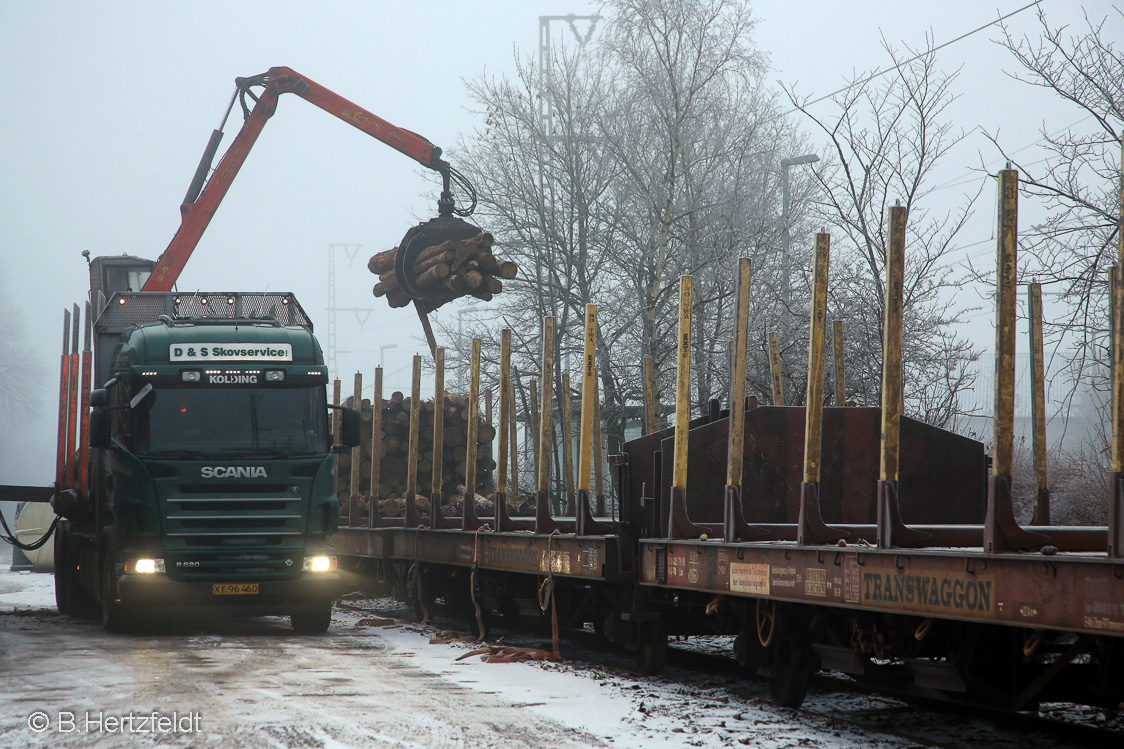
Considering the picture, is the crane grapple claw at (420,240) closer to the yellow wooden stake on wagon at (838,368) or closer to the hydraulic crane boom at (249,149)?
the hydraulic crane boom at (249,149)

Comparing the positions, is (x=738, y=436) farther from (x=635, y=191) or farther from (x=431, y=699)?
(x=635, y=191)

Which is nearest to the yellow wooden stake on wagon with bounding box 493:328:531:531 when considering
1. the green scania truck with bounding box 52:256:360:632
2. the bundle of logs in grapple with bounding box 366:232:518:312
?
the green scania truck with bounding box 52:256:360:632

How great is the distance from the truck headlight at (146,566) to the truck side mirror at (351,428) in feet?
7.20

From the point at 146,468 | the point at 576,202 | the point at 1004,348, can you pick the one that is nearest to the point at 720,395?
the point at 576,202

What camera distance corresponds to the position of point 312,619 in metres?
12.6

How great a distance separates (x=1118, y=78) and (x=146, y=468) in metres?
11.4

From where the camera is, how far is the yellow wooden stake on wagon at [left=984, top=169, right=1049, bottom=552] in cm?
552

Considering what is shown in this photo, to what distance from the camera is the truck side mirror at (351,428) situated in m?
12.6

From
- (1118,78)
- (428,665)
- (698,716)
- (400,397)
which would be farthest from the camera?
(400,397)

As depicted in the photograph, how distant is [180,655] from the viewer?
34.2 feet

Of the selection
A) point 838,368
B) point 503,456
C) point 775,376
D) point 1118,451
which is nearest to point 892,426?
point 1118,451

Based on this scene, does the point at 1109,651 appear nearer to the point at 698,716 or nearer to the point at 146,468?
the point at 698,716

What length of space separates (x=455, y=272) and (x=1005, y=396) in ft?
35.5

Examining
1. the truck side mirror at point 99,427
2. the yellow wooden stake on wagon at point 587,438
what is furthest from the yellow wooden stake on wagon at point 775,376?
the truck side mirror at point 99,427
